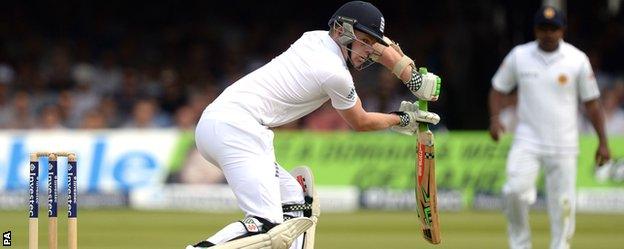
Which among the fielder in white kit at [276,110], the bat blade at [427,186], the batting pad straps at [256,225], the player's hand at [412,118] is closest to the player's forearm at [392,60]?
the fielder in white kit at [276,110]

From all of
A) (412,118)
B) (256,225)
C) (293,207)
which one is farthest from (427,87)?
(256,225)

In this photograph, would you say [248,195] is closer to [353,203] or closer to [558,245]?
[558,245]

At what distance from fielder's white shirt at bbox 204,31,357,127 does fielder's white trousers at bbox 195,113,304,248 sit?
52 millimetres

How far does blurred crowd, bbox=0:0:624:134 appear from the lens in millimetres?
15547

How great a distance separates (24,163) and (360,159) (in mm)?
3396

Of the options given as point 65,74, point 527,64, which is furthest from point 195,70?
point 527,64

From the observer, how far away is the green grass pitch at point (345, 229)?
1029 centimetres

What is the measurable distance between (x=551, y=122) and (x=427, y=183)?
6.58 ft

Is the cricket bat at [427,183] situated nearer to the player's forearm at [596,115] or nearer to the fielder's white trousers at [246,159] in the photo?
the fielder's white trousers at [246,159]

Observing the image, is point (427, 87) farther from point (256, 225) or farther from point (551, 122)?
point (551, 122)

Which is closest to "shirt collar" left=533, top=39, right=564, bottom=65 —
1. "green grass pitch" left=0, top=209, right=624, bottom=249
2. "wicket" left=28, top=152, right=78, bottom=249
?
"green grass pitch" left=0, top=209, right=624, bottom=249

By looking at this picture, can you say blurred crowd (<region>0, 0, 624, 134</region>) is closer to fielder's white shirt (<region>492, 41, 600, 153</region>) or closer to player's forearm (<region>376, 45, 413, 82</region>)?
fielder's white shirt (<region>492, 41, 600, 153</region>)

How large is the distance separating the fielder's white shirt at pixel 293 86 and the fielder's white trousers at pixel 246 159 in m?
0.05

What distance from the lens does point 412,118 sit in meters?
6.69
